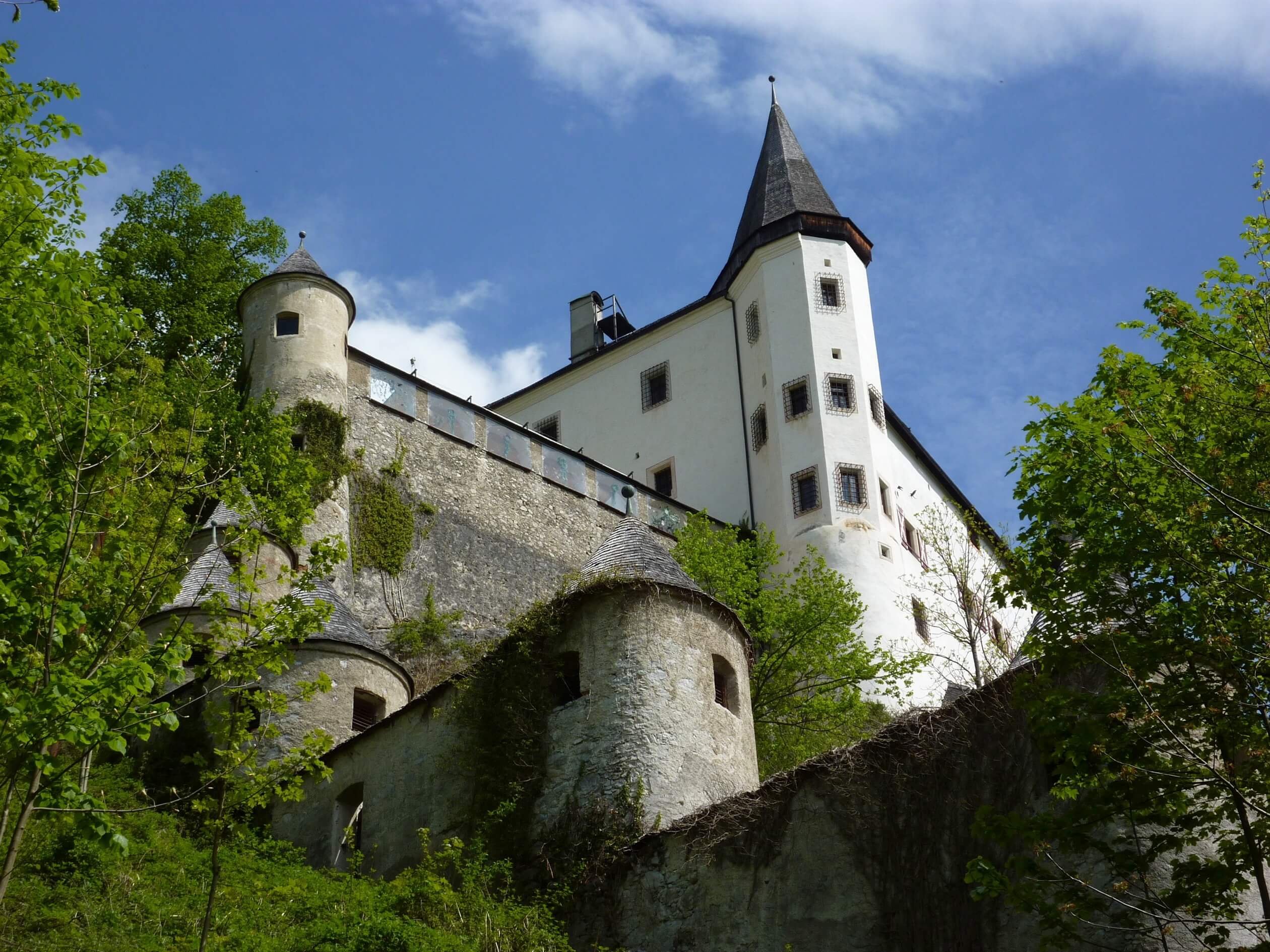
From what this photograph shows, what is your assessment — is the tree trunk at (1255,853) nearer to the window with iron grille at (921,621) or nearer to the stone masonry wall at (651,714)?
the stone masonry wall at (651,714)

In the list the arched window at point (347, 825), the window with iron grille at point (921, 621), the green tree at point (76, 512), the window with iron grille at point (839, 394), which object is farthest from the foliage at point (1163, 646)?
the window with iron grille at point (839, 394)

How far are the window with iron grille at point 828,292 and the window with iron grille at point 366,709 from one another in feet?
68.5

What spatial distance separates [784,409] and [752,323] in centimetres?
358

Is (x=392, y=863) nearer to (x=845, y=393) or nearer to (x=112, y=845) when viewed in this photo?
(x=112, y=845)

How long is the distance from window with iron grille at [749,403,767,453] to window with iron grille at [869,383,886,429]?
2756 millimetres

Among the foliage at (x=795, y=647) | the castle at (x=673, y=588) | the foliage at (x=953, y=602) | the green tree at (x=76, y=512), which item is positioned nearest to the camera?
the green tree at (x=76, y=512)

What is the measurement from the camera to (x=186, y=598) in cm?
2441

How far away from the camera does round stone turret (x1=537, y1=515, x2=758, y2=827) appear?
18797 mm

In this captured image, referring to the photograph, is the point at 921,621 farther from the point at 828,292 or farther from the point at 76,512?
the point at 76,512

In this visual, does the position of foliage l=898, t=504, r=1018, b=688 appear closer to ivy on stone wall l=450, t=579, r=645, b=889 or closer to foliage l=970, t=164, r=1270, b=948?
ivy on stone wall l=450, t=579, r=645, b=889

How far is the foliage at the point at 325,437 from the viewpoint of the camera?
31.0m

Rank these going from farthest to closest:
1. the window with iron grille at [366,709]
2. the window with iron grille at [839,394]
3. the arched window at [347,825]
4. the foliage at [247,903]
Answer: the window with iron grille at [839,394], the window with iron grille at [366,709], the arched window at [347,825], the foliage at [247,903]

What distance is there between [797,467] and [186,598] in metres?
18.4

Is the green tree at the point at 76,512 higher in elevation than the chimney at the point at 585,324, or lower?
lower
